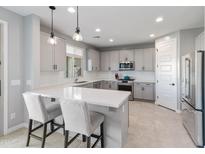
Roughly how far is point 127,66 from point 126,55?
1.79 ft

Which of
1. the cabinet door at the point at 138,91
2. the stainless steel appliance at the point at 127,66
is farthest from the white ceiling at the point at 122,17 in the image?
the cabinet door at the point at 138,91

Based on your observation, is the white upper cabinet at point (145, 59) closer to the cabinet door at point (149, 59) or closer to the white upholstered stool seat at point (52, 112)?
the cabinet door at point (149, 59)

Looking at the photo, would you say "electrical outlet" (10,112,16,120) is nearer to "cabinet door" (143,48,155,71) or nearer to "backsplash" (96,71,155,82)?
"backsplash" (96,71,155,82)

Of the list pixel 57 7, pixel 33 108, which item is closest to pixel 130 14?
pixel 57 7

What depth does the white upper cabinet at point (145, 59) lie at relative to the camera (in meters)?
5.50

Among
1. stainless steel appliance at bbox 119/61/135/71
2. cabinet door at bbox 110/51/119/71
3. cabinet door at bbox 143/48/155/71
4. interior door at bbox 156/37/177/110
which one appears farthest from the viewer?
cabinet door at bbox 110/51/119/71

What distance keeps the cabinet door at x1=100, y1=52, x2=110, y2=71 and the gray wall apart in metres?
4.15

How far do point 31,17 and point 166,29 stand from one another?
149 inches

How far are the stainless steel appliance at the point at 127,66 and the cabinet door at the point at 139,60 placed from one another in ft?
0.60

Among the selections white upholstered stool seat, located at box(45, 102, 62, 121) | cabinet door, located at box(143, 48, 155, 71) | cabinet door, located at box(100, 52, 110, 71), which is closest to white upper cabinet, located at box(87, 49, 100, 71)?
cabinet door, located at box(100, 52, 110, 71)

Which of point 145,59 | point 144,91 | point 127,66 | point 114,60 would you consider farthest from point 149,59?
point 114,60

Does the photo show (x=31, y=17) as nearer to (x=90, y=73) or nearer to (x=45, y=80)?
(x=45, y=80)

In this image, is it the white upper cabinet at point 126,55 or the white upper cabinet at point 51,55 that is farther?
the white upper cabinet at point 126,55

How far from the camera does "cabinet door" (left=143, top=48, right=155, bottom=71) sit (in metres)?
5.49
